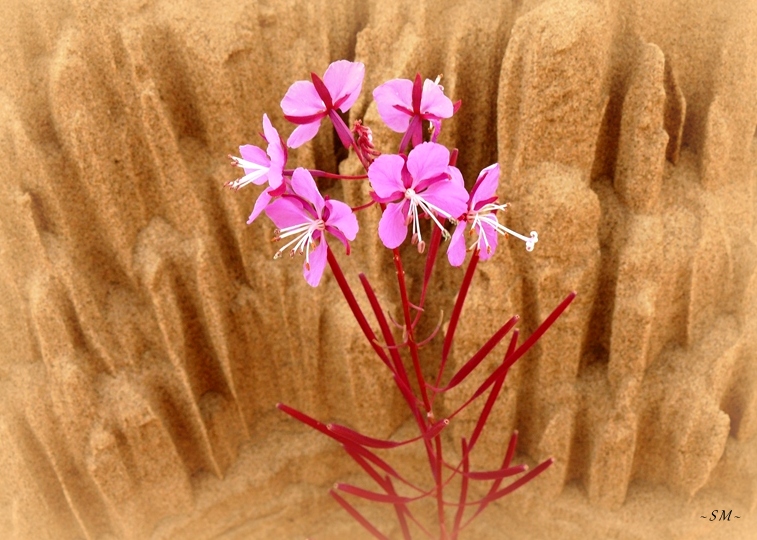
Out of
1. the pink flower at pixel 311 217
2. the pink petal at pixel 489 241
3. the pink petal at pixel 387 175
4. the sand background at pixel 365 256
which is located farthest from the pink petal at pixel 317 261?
the sand background at pixel 365 256

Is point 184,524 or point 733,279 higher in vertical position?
point 733,279

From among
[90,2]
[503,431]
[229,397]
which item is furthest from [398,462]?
[90,2]

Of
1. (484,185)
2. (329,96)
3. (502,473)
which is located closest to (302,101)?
(329,96)

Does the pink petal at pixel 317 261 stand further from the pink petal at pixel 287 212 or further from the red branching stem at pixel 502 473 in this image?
the red branching stem at pixel 502 473

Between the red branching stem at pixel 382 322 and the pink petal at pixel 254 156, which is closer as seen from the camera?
the pink petal at pixel 254 156

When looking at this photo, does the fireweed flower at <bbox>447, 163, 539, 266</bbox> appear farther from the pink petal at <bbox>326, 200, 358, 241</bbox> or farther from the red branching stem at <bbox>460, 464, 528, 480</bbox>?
the red branching stem at <bbox>460, 464, 528, 480</bbox>

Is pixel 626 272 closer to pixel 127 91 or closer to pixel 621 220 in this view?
pixel 621 220

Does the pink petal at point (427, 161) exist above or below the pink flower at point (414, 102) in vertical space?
below
